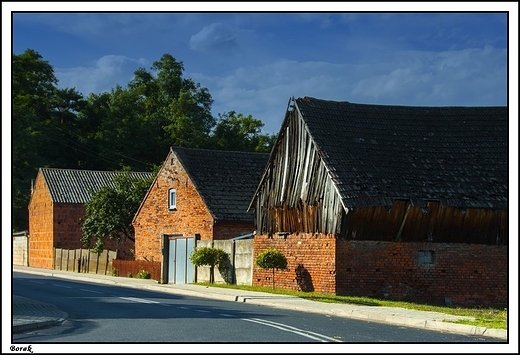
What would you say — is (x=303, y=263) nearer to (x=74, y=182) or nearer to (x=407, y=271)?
(x=407, y=271)

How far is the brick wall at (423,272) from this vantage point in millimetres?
31062

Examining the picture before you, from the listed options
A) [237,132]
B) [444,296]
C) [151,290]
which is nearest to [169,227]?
[151,290]

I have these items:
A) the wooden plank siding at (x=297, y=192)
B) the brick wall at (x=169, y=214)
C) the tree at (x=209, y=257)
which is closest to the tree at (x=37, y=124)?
the brick wall at (x=169, y=214)

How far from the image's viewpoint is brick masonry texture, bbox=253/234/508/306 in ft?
102

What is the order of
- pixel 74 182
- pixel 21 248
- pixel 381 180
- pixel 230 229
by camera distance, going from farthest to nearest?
1. pixel 21 248
2. pixel 74 182
3. pixel 230 229
4. pixel 381 180

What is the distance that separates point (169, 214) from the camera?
4619 cm

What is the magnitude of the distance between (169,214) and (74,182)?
2222cm

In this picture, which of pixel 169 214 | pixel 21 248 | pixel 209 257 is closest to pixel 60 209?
pixel 21 248

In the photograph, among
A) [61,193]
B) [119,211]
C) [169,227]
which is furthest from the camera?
[61,193]

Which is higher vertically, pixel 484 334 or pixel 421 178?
pixel 421 178

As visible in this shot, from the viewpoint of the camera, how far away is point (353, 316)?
922 inches

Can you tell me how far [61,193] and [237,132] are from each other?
2314 centimetres

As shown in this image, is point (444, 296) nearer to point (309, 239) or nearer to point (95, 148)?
point (309, 239)

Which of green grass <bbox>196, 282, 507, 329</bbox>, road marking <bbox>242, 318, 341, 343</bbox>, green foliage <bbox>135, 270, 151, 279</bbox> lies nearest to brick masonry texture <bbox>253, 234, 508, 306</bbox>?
green grass <bbox>196, 282, 507, 329</bbox>
